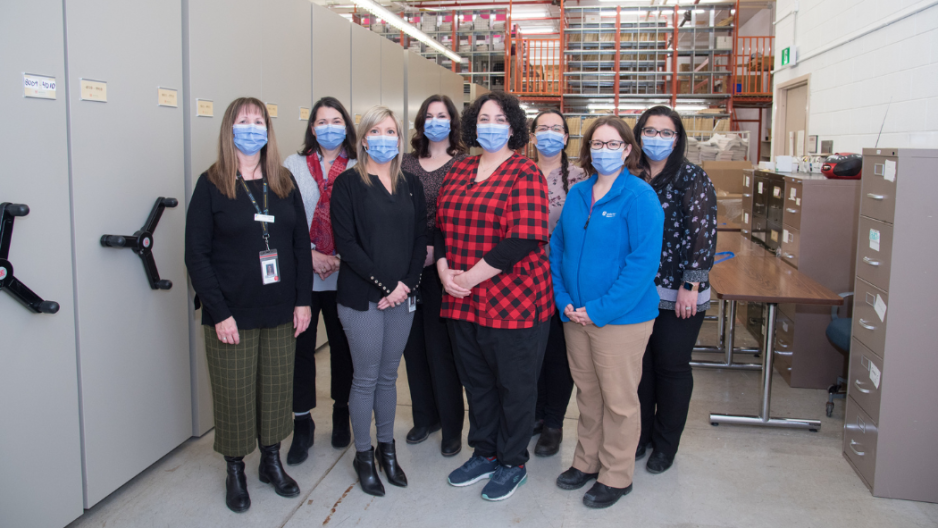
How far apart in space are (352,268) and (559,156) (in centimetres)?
111

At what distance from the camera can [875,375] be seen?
2502mm

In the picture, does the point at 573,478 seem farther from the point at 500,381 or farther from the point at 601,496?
the point at 500,381

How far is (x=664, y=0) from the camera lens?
11.6 metres

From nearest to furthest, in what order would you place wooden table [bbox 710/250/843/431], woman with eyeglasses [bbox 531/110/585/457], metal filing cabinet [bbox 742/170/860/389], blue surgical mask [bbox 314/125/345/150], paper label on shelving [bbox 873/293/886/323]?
paper label on shelving [bbox 873/293/886/323] < blue surgical mask [bbox 314/125/345/150] < woman with eyeglasses [bbox 531/110/585/457] < wooden table [bbox 710/250/843/431] < metal filing cabinet [bbox 742/170/860/389]

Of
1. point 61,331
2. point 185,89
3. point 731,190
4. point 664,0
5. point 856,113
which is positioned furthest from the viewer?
point 664,0

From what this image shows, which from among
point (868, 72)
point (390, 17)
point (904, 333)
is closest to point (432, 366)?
point (904, 333)

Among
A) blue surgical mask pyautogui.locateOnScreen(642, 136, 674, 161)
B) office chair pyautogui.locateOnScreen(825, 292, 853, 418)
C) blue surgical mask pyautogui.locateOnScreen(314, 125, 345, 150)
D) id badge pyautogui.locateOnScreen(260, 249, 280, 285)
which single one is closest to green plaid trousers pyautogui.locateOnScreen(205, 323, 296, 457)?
id badge pyautogui.locateOnScreen(260, 249, 280, 285)

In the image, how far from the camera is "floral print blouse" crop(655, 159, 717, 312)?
239cm

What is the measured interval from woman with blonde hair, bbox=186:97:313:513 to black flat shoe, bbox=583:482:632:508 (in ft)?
3.70

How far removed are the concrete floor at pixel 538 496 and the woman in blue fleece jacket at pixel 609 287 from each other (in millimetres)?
177

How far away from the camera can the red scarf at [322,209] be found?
2.58 metres

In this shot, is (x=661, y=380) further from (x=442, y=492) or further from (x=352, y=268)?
(x=352, y=268)

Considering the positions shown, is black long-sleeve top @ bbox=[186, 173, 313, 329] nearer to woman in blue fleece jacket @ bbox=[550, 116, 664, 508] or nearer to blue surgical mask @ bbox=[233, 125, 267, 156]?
blue surgical mask @ bbox=[233, 125, 267, 156]

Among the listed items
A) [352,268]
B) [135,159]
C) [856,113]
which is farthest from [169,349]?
[856,113]
